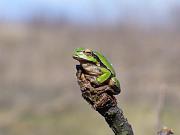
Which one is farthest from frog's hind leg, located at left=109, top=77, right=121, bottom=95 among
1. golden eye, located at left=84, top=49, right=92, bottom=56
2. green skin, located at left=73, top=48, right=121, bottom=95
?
golden eye, located at left=84, top=49, right=92, bottom=56

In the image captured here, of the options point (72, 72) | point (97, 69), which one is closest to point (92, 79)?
point (97, 69)

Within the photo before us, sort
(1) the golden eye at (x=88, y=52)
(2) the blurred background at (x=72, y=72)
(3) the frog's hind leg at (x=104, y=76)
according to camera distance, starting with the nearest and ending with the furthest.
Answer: (3) the frog's hind leg at (x=104, y=76)
(1) the golden eye at (x=88, y=52)
(2) the blurred background at (x=72, y=72)

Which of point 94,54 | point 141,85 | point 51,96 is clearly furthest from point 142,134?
point 51,96

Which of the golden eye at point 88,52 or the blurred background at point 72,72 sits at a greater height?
the golden eye at point 88,52

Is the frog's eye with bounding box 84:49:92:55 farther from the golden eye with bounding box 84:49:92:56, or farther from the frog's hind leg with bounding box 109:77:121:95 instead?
the frog's hind leg with bounding box 109:77:121:95

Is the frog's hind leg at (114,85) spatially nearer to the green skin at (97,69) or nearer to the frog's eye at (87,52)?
the green skin at (97,69)

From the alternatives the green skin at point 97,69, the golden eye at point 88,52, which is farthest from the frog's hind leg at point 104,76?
the golden eye at point 88,52

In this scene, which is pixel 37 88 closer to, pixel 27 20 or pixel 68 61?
pixel 68 61
